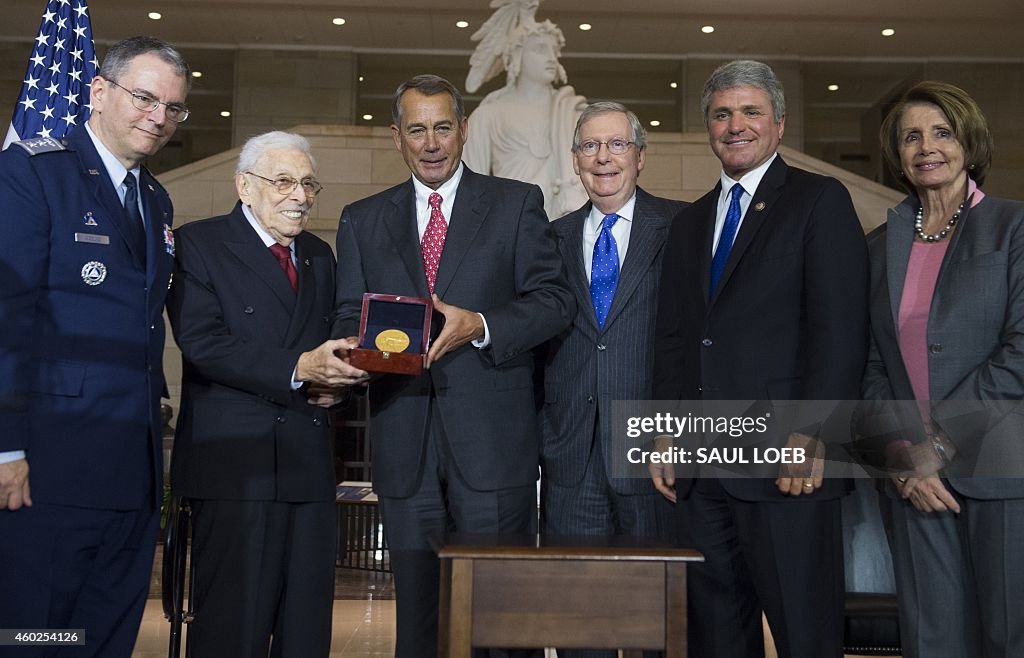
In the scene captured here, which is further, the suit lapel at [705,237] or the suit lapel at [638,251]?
the suit lapel at [638,251]

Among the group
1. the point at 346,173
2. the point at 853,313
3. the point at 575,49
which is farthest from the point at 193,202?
the point at 853,313

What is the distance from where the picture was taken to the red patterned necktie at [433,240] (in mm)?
2689

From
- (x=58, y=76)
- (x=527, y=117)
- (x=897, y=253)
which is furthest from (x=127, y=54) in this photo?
(x=527, y=117)

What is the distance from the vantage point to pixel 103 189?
2.40 m

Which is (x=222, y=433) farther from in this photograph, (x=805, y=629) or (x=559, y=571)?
(x=805, y=629)

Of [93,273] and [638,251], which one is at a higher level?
[638,251]

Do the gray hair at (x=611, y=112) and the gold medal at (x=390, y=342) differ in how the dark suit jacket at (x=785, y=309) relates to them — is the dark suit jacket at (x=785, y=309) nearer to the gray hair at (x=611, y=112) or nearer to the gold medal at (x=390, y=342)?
the gray hair at (x=611, y=112)

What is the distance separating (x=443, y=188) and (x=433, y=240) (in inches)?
6.3

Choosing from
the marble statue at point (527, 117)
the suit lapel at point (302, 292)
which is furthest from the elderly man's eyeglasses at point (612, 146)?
the marble statue at point (527, 117)

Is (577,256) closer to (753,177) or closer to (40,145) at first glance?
(753,177)

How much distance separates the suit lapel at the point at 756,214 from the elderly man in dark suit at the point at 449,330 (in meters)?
0.47

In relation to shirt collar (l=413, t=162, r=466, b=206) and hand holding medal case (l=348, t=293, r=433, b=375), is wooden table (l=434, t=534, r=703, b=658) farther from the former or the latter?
shirt collar (l=413, t=162, r=466, b=206)

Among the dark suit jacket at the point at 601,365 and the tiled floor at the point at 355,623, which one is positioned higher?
the dark suit jacket at the point at 601,365

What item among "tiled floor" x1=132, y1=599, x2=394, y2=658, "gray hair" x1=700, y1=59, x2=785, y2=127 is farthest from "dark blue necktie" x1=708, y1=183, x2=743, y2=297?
"tiled floor" x1=132, y1=599, x2=394, y2=658
